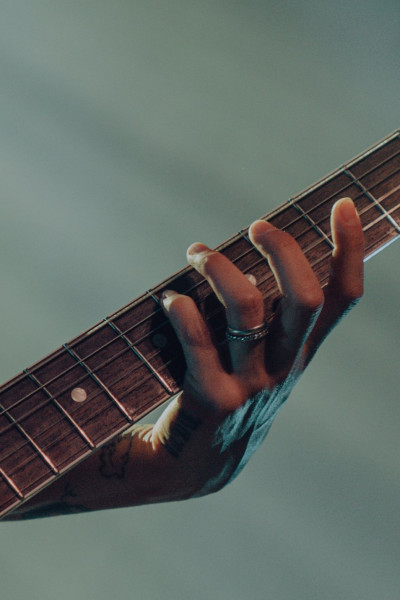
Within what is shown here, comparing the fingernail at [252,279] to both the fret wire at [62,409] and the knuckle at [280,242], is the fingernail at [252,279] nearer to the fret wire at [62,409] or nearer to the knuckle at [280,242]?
the knuckle at [280,242]

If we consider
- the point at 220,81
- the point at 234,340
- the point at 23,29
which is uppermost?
the point at 23,29

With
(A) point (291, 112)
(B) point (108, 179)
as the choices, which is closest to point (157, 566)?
(B) point (108, 179)

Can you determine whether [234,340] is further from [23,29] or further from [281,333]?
[23,29]

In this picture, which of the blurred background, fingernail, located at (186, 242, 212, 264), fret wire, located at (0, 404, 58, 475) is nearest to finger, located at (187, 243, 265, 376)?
fingernail, located at (186, 242, 212, 264)

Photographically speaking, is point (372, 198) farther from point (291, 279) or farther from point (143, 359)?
point (143, 359)

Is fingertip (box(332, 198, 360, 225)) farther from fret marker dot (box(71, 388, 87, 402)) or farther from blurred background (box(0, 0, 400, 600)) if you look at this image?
blurred background (box(0, 0, 400, 600))

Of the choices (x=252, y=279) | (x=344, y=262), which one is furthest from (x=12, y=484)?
(x=344, y=262)

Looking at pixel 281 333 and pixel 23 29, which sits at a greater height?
pixel 23 29

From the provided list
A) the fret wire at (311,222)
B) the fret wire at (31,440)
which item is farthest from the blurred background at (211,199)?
the fret wire at (31,440)
